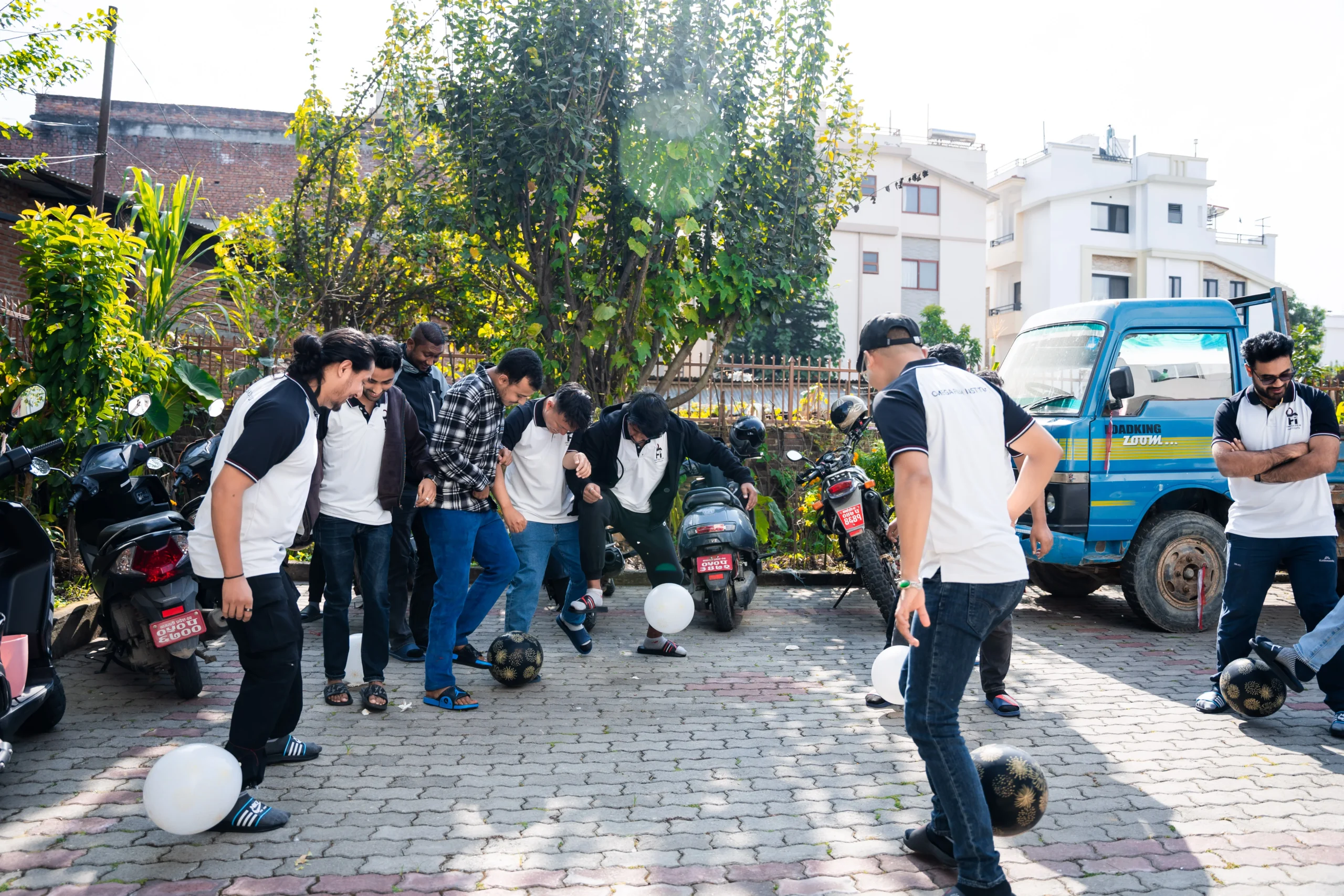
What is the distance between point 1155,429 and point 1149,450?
0.55 feet

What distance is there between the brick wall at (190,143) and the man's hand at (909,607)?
98.7 feet

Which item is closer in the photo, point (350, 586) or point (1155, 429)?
point (350, 586)

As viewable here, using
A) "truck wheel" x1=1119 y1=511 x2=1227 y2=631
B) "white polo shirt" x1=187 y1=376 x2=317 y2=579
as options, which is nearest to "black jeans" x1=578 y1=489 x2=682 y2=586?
"white polo shirt" x1=187 y1=376 x2=317 y2=579

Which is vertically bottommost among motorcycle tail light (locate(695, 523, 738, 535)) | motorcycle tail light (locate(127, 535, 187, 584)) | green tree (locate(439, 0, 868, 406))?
motorcycle tail light (locate(127, 535, 187, 584))

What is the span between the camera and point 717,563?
6523 mm

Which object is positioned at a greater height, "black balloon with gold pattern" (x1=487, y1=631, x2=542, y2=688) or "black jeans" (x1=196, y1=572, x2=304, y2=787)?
"black jeans" (x1=196, y1=572, x2=304, y2=787)

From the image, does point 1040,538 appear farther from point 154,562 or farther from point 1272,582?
point 154,562

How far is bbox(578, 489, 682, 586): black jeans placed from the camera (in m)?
6.30

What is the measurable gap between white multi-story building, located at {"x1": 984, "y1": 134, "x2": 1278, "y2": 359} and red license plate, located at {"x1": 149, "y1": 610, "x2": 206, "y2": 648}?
1694 inches

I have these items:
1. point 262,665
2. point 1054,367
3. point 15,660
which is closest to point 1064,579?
point 1054,367

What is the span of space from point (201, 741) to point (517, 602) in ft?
6.03

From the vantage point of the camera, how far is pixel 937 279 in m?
40.6

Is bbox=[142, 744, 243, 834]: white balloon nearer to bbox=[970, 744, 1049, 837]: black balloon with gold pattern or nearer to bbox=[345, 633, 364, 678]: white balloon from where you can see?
bbox=[345, 633, 364, 678]: white balloon

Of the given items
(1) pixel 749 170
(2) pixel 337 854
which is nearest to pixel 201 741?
(2) pixel 337 854
